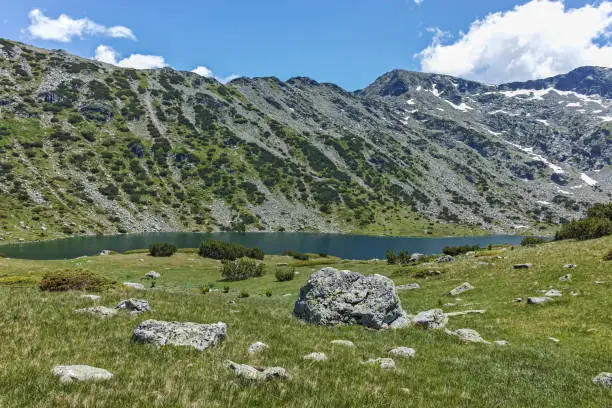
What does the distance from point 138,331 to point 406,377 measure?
7619 millimetres

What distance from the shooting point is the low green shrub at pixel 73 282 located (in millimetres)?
24409

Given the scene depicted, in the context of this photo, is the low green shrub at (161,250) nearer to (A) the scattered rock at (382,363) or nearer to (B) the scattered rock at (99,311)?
(B) the scattered rock at (99,311)

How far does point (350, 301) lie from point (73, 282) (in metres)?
18.5

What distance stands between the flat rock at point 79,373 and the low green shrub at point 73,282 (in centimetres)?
1902

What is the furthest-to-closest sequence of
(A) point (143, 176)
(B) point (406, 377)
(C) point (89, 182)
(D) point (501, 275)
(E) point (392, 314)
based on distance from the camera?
(A) point (143, 176) < (C) point (89, 182) < (D) point (501, 275) < (E) point (392, 314) < (B) point (406, 377)

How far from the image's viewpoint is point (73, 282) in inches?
989

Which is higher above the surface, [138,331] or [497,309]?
[138,331]

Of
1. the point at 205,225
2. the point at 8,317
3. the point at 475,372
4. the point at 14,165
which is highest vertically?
the point at 14,165

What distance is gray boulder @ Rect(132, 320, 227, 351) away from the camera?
10742mm

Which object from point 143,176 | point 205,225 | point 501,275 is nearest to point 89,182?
point 143,176

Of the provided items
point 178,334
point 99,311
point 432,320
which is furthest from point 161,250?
point 178,334

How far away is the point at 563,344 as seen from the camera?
16016mm

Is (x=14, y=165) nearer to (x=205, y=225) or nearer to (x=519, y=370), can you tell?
(x=205, y=225)

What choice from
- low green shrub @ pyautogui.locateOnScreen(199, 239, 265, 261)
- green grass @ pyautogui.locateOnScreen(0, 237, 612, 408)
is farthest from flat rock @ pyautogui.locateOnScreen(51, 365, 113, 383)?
low green shrub @ pyautogui.locateOnScreen(199, 239, 265, 261)
